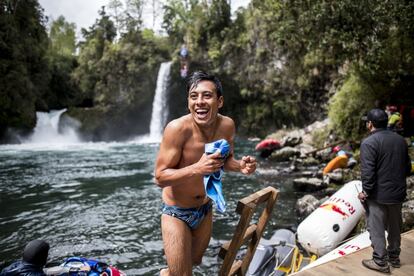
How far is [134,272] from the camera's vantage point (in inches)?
211

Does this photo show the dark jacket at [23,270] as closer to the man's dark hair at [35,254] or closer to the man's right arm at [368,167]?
the man's dark hair at [35,254]

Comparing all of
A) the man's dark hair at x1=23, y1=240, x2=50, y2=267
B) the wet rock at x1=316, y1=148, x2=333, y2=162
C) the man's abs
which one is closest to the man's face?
the man's abs

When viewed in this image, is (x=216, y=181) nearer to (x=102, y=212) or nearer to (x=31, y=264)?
(x=31, y=264)

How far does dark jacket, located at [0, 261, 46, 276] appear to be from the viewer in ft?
10.8

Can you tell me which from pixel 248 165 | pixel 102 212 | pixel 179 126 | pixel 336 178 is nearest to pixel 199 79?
pixel 179 126

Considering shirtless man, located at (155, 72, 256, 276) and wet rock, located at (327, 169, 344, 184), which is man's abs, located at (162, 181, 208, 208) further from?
wet rock, located at (327, 169, 344, 184)

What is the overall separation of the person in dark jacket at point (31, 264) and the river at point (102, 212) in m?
2.11

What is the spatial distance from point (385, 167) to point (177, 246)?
2484 mm

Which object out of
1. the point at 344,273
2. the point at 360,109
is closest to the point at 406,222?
the point at 344,273

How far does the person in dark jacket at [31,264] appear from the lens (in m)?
3.30

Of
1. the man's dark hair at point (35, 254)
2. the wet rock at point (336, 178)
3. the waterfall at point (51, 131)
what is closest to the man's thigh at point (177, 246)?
the man's dark hair at point (35, 254)

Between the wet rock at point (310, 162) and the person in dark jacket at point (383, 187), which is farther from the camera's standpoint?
the wet rock at point (310, 162)

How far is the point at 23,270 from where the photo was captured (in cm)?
332

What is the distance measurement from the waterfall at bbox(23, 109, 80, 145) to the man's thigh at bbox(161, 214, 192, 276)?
31.3m
